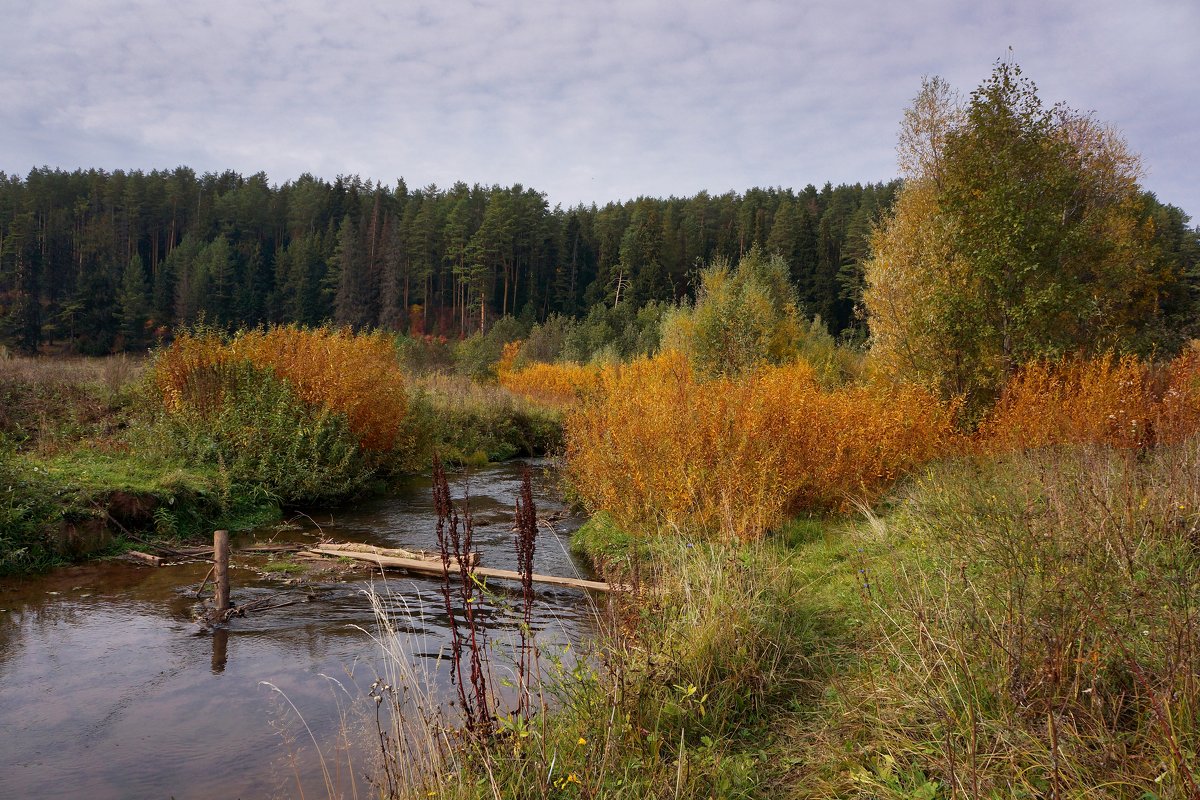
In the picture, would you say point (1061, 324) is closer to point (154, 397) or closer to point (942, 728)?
→ point (942, 728)

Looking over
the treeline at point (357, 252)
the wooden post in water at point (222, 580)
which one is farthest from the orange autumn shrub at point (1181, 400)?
the treeline at point (357, 252)

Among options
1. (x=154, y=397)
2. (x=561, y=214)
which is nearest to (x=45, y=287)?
(x=561, y=214)

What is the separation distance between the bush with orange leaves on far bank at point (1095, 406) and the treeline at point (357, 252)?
40556 mm

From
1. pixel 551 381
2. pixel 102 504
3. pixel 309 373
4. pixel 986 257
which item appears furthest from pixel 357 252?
pixel 986 257

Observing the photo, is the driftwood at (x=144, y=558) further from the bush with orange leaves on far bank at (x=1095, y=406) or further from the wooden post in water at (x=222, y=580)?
the bush with orange leaves on far bank at (x=1095, y=406)

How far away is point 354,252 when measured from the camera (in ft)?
190

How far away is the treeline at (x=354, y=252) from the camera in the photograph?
5609 centimetres

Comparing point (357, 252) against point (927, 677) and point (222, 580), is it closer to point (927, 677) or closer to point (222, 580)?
point (222, 580)

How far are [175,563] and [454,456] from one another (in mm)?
9498

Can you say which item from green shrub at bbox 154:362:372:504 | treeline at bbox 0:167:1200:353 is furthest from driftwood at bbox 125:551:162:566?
treeline at bbox 0:167:1200:353

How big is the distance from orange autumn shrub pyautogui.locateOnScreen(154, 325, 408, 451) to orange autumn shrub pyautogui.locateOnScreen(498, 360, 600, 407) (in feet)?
32.7

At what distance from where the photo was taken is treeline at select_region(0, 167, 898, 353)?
5609 cm

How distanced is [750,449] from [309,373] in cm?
956

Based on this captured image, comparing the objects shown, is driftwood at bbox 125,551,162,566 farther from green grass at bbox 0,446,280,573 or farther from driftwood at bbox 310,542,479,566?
driftwood at bbox 310,542,479,566
